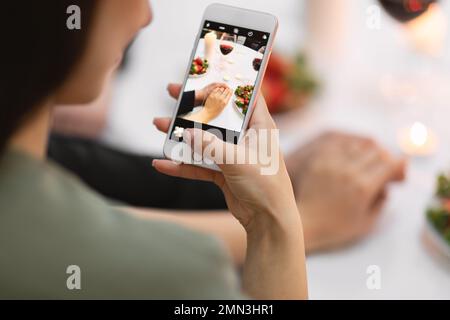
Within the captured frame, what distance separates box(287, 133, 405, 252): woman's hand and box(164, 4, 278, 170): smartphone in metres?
0.22

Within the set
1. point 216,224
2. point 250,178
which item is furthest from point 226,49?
point 216,224

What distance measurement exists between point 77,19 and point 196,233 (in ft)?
0.59

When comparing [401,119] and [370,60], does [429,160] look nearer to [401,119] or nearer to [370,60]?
[401,119]

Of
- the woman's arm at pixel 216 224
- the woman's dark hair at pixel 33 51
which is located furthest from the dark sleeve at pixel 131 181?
the woman's dark hair at pixel 33 51

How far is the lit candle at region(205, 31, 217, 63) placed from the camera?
0.50m

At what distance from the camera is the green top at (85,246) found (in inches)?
16.8

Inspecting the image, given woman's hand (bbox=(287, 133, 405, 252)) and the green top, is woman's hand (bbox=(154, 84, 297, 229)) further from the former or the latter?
woman's hand (bbox=(287, 133, 405, 252))

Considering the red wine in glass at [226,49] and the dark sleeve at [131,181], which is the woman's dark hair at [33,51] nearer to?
the red wine in glass at [226,49]

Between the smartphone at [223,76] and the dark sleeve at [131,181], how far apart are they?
0.24 metres

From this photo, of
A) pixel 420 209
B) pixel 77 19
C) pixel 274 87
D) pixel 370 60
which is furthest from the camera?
pixel 370 60

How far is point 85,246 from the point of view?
43 centimetres

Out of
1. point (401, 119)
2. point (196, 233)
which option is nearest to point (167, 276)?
point (196, 233)

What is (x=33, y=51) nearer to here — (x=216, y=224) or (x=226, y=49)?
(x=226, y=49)

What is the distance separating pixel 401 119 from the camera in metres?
0.86
